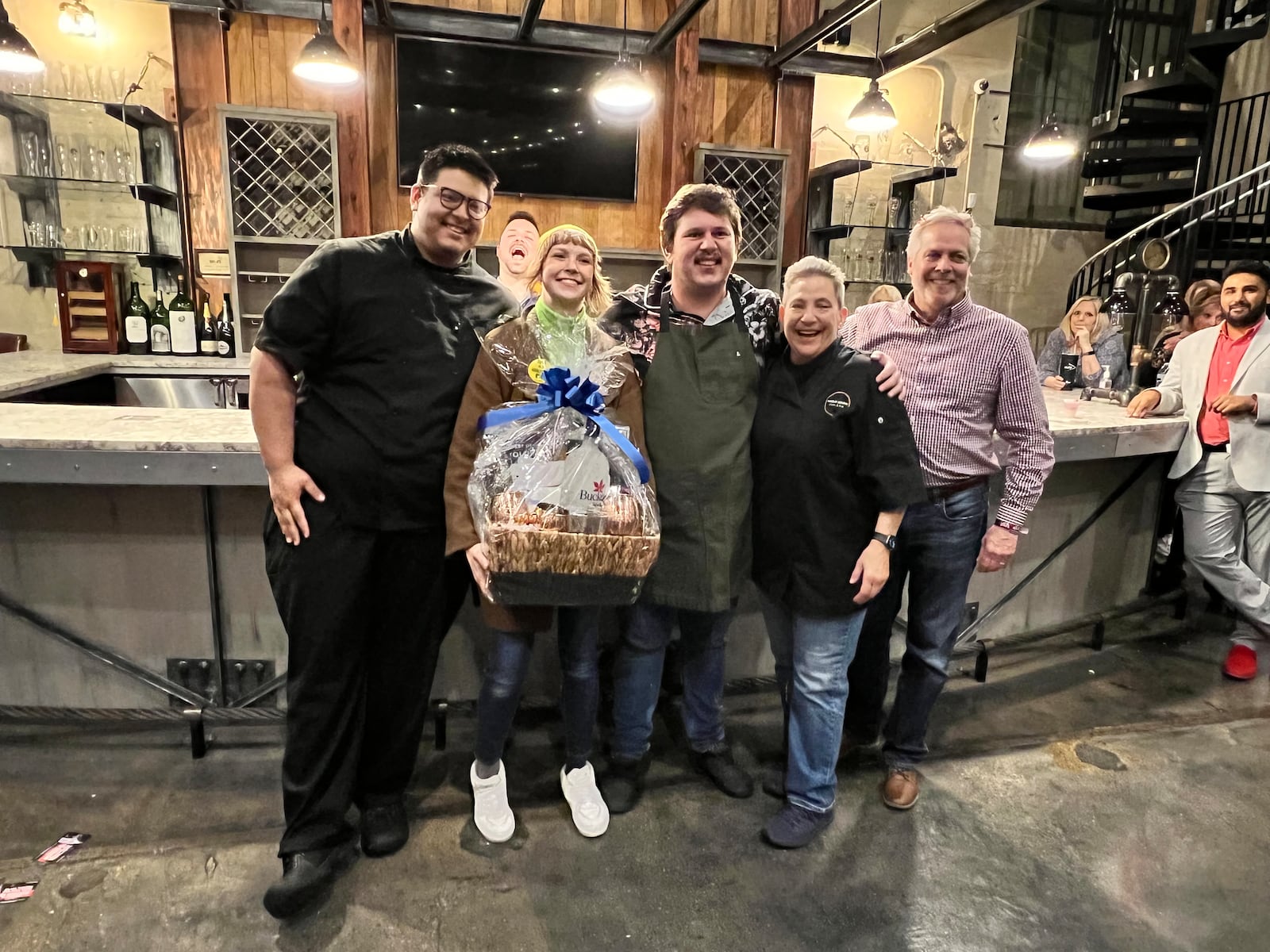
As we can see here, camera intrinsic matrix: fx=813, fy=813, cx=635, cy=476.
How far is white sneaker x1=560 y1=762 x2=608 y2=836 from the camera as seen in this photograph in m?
2.04

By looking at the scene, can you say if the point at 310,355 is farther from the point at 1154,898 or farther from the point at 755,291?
the point at 1154,898

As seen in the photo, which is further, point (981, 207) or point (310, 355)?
point (981, 207)

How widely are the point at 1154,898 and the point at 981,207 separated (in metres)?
6.79

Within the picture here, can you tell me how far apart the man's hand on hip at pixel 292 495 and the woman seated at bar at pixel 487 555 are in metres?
0.28

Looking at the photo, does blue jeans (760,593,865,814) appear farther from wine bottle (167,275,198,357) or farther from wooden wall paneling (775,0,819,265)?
wooden wall paneling (775,0,819,265)

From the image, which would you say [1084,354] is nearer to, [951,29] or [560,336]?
[951,29]

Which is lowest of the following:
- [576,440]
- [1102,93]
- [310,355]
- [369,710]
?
[369,710]

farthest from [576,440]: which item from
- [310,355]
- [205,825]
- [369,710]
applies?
[205,825]

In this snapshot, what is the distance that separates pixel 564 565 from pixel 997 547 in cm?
120

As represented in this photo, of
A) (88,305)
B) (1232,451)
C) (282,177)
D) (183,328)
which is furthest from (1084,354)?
(88,305)

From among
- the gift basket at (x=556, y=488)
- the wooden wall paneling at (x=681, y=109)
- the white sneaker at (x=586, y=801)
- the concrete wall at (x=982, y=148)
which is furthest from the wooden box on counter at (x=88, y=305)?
the concrete wall at (x=982, y=148)

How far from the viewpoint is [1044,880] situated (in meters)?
1.95

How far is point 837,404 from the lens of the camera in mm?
1838

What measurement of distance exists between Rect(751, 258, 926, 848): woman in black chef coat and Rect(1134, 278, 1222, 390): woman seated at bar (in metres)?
2.44
